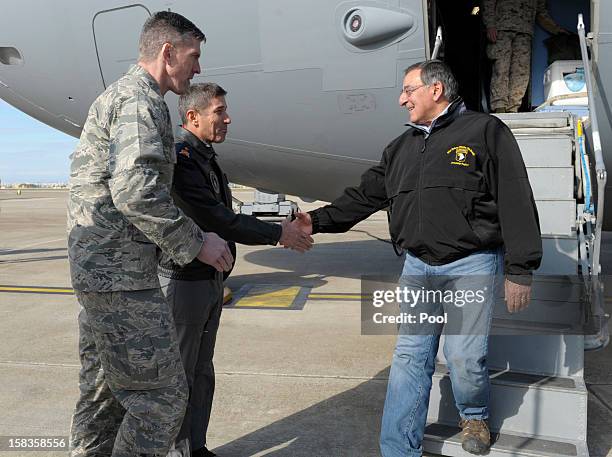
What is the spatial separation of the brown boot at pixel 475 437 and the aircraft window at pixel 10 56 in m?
4.81

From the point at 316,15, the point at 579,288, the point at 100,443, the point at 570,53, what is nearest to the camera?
the point at 100,443

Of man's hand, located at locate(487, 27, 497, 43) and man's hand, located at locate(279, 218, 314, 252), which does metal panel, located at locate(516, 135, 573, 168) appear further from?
man's hand, located at locate(487, 27, 497, 43)

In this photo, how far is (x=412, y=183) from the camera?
2.78m

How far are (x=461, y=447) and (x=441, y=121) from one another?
5.07 feet

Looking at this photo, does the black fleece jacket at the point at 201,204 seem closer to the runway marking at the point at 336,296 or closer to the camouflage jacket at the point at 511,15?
the camouflage jacket at the point at 511,15

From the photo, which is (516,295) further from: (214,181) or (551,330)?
(214,181)

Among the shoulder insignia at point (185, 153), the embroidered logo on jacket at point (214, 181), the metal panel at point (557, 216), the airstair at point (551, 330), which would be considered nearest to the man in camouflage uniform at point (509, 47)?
the airstair at point (551, 330)

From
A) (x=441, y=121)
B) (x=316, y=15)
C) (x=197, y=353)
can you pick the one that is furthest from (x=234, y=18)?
(x=197, y=353)

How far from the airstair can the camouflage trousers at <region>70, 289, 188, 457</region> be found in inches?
53.7

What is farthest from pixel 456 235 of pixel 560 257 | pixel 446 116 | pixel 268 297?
pixel 268 297

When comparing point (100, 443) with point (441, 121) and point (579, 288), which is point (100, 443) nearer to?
point (441, 121)

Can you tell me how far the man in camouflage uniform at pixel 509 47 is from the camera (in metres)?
5.15

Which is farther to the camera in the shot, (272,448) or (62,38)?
(62,38)

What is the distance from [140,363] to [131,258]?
0.39 meters
